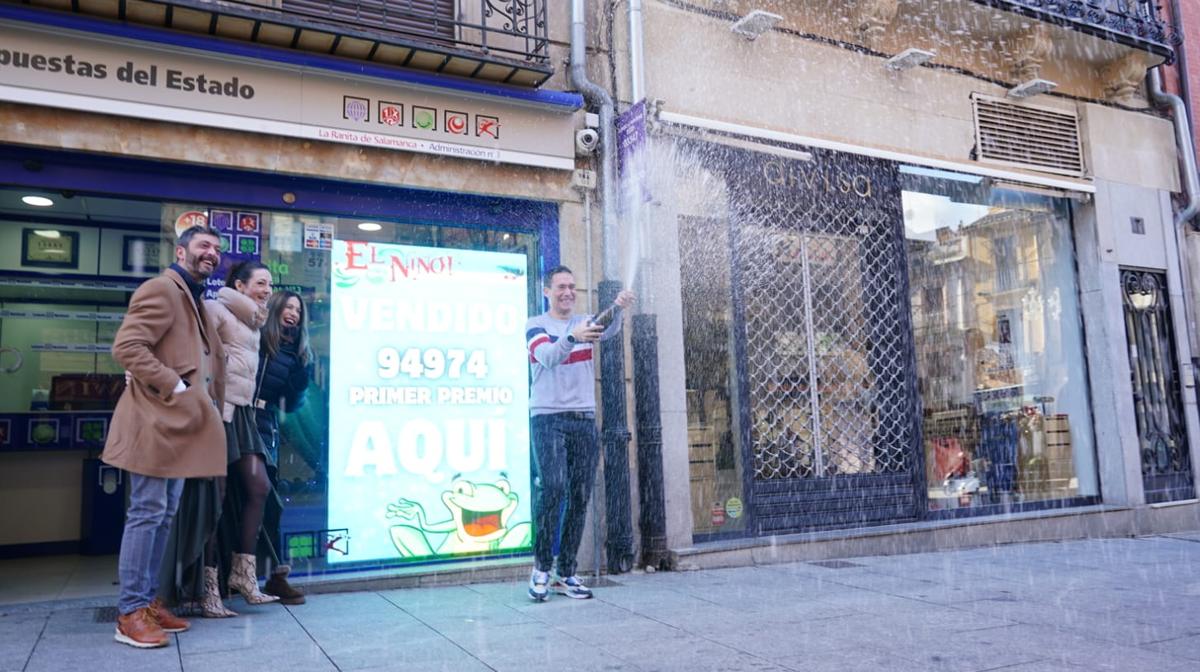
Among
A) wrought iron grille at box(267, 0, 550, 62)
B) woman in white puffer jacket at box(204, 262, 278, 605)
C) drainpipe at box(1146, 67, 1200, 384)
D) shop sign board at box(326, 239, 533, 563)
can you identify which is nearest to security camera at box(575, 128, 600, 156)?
wrought iron grille at box(267, 0, 550, 62)

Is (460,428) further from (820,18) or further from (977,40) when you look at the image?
(977,40)

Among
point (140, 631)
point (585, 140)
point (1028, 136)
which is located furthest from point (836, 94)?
point (140, 631)

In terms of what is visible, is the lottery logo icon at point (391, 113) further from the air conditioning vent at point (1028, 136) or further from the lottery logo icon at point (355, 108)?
the air conditioning vent at point (1028, 136)

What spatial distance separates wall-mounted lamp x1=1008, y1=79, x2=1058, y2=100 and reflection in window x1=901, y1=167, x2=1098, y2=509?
101 cm

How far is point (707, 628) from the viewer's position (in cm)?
460

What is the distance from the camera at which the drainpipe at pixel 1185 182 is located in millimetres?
10234

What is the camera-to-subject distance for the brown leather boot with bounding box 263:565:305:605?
538 cm

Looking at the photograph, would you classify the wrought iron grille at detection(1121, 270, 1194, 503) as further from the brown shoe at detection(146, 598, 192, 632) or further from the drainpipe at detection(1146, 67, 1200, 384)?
the brown shoe at detection(146, 598, 192, 632)

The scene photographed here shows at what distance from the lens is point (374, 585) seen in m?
5.96

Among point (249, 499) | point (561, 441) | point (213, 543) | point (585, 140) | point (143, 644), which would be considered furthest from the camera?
point (585, 140)

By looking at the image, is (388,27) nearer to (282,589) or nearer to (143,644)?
(282,589)

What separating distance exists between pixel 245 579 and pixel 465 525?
1706 millimetres

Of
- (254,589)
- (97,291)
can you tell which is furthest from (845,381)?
(97,291)

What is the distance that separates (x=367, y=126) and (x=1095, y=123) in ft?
26.9
